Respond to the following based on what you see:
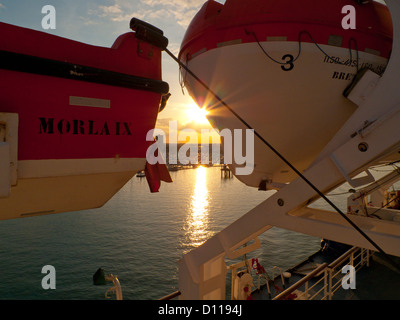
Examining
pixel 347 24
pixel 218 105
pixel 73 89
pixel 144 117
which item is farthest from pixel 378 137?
pixel 73 89

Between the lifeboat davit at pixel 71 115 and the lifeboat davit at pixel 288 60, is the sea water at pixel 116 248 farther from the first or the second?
the lifeboat davit at pixel 288 60

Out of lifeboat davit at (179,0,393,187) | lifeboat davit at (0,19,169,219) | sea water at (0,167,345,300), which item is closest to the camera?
lifeboat davit at (0,19,169,219)

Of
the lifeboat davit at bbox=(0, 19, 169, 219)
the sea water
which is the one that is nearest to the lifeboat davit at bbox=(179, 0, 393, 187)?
the lifeboat davit at bbox=(0, 19, 169, 219)

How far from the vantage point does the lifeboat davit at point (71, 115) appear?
6.42ft

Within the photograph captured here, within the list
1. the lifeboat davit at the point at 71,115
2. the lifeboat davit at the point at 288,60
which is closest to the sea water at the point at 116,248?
the lifeboat davit at the point at 71,115

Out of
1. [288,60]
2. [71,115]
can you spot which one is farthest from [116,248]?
[288,60]

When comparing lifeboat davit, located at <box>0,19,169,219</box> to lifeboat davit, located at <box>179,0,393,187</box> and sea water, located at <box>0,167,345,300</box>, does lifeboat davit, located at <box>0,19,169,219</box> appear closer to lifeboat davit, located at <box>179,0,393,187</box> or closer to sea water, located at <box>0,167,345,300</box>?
lifeboat davit, located at <box>179,0,393,187</box>

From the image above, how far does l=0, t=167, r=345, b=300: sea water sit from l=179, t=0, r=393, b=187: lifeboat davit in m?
15.3

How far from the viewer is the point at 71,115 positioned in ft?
7.18

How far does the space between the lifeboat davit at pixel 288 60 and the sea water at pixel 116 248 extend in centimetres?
1531

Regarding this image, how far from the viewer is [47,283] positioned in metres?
16.5

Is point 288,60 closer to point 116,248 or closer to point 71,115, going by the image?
point 71,115

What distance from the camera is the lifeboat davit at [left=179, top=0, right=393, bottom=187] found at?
2.48m

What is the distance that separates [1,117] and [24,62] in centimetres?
46
